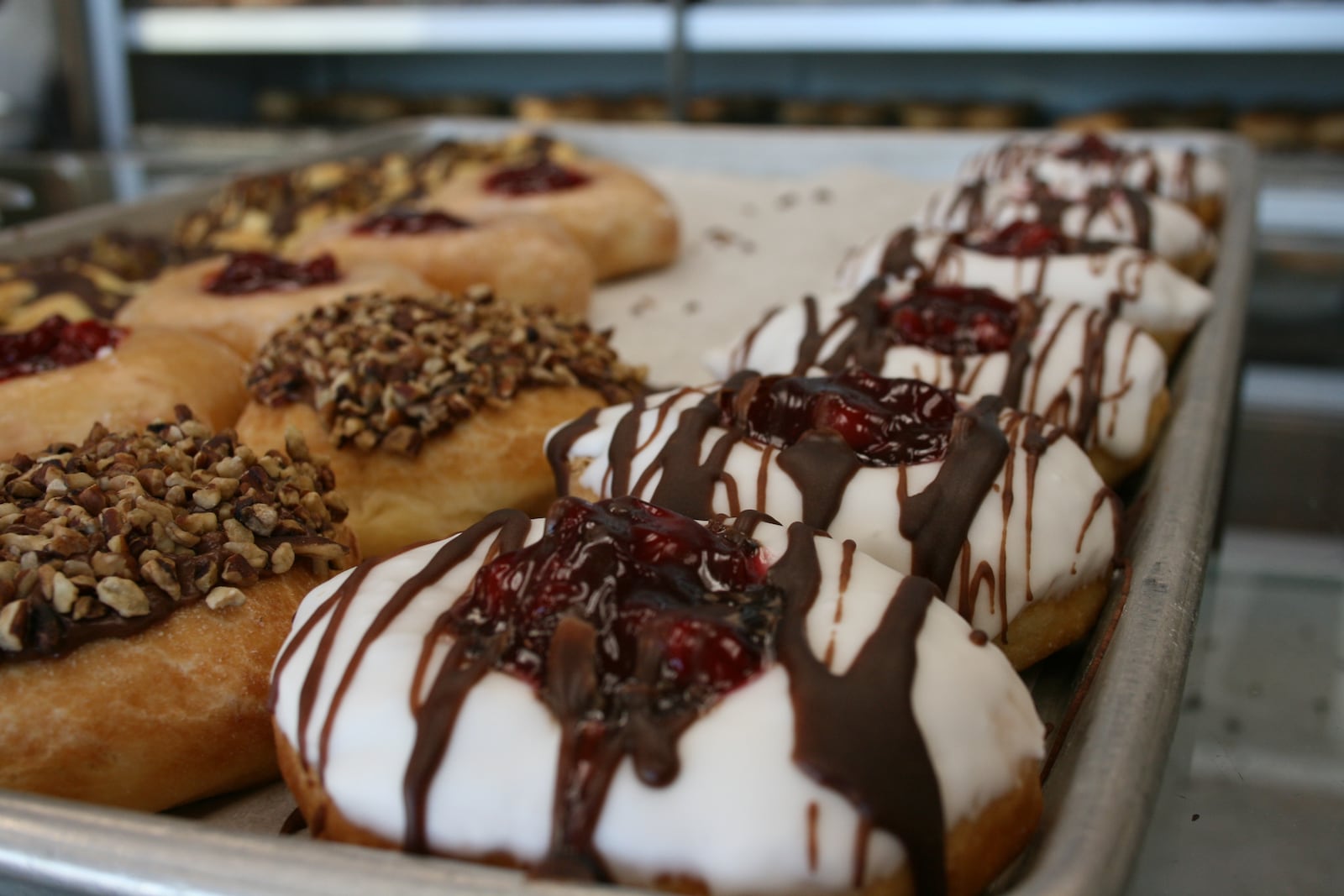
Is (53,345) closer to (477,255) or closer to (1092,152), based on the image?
(477,255)

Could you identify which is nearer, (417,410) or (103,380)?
(417,410)

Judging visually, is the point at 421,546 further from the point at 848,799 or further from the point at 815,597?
the point at 848,799

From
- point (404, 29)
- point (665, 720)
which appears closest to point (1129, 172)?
point (665, 720)

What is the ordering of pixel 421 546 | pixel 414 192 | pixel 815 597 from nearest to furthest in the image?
pixel 815 597
pixel 421 546
pixel 414 192

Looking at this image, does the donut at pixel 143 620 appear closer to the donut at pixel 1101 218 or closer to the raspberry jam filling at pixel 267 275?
the raspberry jam filling at pixel 267 275

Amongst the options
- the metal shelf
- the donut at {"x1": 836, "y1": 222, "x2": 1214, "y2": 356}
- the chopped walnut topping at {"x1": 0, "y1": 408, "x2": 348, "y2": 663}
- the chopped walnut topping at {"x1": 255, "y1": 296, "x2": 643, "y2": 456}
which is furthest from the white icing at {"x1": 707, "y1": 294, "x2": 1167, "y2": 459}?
the metal shelf

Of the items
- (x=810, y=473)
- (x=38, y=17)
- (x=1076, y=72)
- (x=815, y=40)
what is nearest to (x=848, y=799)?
(x=810, y=473)

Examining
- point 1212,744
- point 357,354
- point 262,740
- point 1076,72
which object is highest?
point 1076,72
